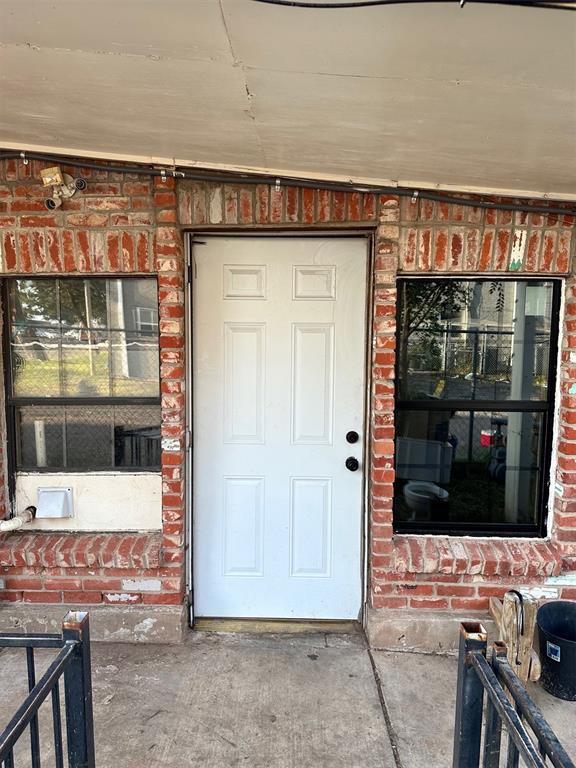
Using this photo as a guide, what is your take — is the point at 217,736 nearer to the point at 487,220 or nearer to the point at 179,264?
the point at 179,264

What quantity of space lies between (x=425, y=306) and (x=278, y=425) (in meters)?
1.02

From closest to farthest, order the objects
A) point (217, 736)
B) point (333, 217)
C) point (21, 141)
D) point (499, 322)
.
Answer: point (217, 736) → point (21, 141) → point (333, 217) → point (499, 322)

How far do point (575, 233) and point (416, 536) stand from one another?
1745 mm

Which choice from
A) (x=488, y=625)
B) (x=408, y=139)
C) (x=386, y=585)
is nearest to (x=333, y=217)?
(x=408, y=139)

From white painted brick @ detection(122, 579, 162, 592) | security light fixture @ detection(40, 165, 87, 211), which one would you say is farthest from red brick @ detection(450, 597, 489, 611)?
security light fixture @ detection(40, 165, 87, 211)

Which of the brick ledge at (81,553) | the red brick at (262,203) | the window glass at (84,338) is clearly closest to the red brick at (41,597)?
the brick ledge at (81,553)

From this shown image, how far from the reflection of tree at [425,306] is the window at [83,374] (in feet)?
4.35

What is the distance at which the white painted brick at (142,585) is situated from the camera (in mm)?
2576

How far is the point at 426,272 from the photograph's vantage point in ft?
8.00

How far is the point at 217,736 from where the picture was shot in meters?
2.00

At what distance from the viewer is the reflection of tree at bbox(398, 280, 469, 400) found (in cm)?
256

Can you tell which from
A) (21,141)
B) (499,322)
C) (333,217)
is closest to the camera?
(21,141)

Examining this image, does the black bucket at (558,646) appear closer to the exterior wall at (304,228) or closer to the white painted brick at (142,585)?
the exterior wall at (304,228)

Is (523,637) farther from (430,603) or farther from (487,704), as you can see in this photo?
(487,704)
